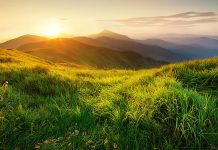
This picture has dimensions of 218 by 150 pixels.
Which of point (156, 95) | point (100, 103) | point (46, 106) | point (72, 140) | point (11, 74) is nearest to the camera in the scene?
point (72, 140)

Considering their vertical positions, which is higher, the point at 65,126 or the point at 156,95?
the point at 156,95

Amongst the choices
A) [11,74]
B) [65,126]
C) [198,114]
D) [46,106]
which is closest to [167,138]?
[198,114]

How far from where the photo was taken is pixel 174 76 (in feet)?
31.2

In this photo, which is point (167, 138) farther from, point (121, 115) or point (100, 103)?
point (100, 103)

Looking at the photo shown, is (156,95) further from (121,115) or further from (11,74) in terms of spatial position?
(11,74)

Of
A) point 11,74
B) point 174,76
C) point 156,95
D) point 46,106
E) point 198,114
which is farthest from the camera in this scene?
point 11,74

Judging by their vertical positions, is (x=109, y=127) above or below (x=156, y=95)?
below

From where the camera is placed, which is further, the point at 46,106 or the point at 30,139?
the point at 46,106

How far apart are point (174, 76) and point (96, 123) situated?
4.00 metres

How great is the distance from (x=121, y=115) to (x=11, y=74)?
7.07 meters

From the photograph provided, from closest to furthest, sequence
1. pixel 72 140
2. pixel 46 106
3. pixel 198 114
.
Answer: pixel 72 140 → pixel 198 114 → pixel 46 106

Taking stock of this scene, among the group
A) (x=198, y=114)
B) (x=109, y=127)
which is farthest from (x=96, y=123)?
(x=198, y=114)

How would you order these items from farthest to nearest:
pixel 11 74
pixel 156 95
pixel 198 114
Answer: pixel 11 74
pixel 156 95
pixel 198 114

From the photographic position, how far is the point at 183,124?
534 centimetres
